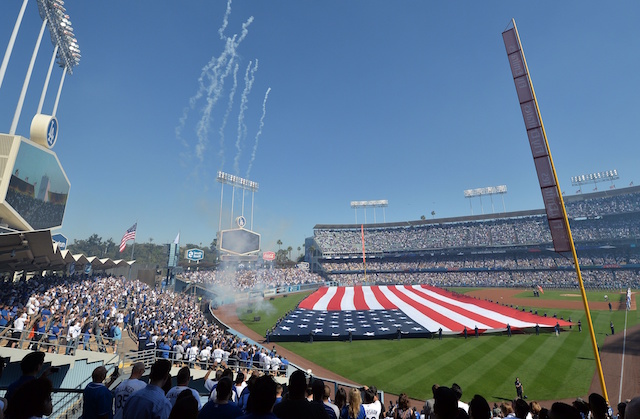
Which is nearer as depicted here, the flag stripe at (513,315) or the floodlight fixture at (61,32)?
the floodlight fixture at (61,32)

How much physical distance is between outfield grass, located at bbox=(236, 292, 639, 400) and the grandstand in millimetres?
45076

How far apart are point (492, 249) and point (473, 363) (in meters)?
68.0

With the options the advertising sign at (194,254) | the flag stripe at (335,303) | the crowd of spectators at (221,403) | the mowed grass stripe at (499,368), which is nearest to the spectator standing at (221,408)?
the crowd of spectators at (221,403)

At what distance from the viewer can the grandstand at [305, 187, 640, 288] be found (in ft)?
216

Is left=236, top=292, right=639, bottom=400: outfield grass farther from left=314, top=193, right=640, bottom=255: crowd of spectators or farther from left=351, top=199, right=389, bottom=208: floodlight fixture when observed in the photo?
left=351, top=199, right=389, bottom=208: floodlight fixture

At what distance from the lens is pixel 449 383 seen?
1673 centimetres

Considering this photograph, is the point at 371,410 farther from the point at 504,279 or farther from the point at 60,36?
the point at 504,279

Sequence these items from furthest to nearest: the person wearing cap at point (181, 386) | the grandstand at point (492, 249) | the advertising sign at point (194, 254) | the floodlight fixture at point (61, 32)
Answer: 1. the grandstand at point (492, 249)
2. the advertising sign at point (194, 254)
3. the floodlight fixture at point (61, 32)
4. the person wearing cap at point (181, 386)

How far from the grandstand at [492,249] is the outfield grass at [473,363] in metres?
45.1

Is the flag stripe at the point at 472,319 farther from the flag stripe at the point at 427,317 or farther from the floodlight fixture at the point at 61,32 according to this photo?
the floodlight fixture at the point at 61,32

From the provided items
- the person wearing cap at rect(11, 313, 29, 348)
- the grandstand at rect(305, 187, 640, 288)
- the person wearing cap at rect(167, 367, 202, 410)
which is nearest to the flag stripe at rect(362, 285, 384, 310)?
the grandstand at rect(305, 187, 640, 288)

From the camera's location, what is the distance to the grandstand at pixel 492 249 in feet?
216

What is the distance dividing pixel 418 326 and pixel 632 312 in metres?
28.1

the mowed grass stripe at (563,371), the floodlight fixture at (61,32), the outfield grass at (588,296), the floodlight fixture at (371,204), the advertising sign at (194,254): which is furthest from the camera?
the floodlight fixture at (371,204)
